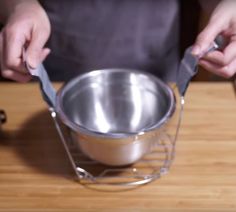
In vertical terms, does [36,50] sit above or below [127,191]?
above

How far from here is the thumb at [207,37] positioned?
657mm

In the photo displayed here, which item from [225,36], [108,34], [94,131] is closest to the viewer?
[94,131]

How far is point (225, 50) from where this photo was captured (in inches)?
26.8

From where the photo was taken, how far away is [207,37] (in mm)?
668

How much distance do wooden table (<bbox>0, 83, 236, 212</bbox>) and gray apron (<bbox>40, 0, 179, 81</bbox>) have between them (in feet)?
0.49

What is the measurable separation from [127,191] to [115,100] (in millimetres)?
174

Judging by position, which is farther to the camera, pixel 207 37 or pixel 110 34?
pixel 110 34

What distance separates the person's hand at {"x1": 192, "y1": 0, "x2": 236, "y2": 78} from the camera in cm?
67

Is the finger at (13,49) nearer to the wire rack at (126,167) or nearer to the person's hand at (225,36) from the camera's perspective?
the wire rack at (126,167)

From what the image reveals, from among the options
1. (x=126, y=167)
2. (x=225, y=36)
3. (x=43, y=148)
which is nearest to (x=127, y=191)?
(x=126, y=167)

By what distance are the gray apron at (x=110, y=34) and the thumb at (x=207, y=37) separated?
239 millimetres

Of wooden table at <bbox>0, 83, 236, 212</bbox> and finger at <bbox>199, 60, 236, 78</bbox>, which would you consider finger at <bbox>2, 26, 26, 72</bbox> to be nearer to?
wooden table at <bbox>0, 83, 236, 212</bbox>

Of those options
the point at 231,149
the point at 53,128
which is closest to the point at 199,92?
the point at 231,149

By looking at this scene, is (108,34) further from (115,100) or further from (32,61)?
(32,61)
